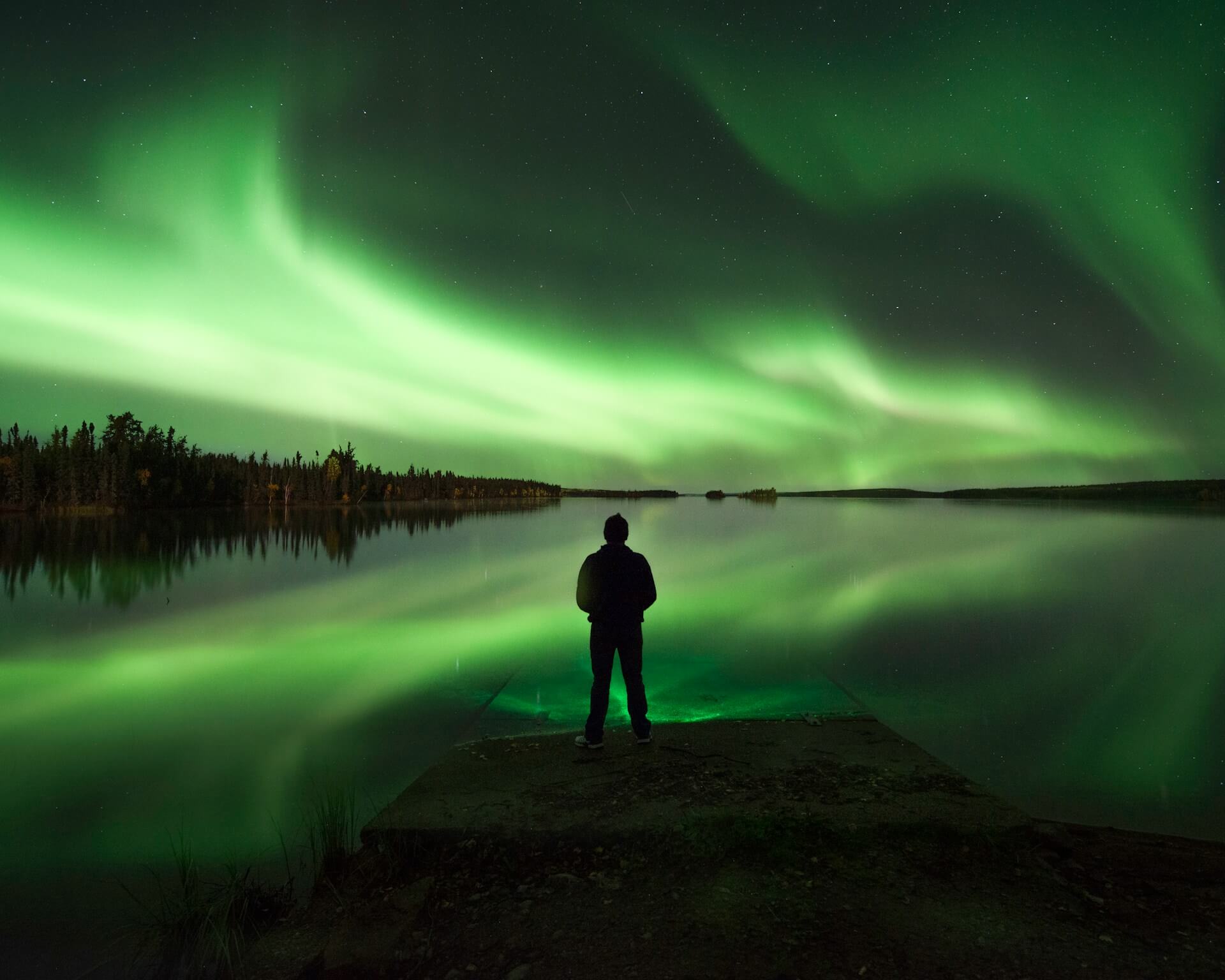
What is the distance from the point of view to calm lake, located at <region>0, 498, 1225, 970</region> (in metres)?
8.62

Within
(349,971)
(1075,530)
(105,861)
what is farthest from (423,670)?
(1075,530)

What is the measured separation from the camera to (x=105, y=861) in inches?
292

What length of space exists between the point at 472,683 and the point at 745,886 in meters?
10.1

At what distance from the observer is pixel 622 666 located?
8945mm

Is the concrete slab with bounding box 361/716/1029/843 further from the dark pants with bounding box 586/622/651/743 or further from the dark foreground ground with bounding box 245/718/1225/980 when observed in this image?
the dark pants with bounding box 586/622/651/743

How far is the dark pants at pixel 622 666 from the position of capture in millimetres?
8883

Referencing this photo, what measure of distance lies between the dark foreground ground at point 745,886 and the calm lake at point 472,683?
1863 millimetres

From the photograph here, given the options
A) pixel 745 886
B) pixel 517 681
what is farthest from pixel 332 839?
pixel 517 681

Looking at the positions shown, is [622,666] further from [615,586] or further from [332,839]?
[332,839]

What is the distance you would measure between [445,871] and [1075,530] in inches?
3540

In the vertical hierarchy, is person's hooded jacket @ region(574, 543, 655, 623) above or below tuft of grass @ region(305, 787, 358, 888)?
above

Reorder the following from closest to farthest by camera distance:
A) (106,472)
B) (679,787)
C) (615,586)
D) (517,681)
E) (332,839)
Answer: (332,839), (679,787), (615,586), (517,681), (106,472)

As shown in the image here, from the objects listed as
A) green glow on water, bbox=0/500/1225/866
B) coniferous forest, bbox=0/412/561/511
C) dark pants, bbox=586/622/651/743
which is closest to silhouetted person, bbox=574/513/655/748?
dark pants, bbox=586/622/651/743

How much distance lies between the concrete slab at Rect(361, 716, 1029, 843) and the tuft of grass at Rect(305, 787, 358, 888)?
34 centimetres
